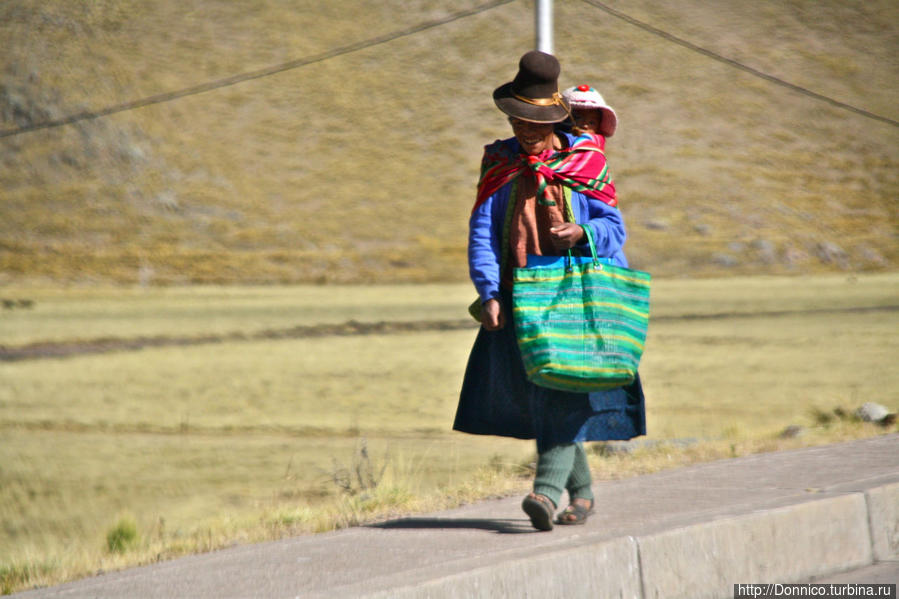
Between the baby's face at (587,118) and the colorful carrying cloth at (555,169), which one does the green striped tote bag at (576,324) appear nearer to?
the colorful carrying cloth at (555,169)

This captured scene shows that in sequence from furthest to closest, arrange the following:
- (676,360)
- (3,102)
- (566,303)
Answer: (3,102), (676,360), (566,303)

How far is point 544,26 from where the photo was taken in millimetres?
8594

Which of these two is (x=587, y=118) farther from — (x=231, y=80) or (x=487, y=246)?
(x=231, y=80)

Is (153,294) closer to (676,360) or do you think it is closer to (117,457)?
(676,360)

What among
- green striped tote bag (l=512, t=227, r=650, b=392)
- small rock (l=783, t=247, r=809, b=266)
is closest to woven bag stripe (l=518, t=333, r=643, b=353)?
green striped tote bag (l=512, t=227, r=650, b=392)

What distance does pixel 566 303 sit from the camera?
4.77 m

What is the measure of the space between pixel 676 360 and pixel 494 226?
42.3 ft

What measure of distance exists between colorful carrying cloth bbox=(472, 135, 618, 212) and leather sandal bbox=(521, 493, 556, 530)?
982 mm

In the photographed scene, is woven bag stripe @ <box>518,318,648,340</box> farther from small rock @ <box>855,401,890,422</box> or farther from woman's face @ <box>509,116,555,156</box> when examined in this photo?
small rock @ <box>855,401,890,422</box>

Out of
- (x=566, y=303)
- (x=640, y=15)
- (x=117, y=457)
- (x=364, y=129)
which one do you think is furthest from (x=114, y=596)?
(x=640, y=15)

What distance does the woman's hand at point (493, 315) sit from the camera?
4.84m

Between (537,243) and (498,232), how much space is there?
Answer: 0.53 ft

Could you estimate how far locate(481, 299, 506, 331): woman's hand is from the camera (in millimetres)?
4840

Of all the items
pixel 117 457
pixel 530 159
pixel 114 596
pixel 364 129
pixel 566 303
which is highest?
pixel 364 129
